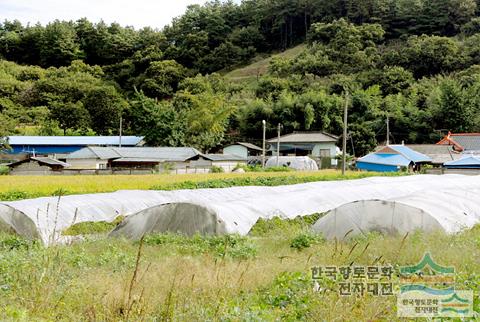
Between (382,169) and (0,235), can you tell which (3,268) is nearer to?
(0,235)

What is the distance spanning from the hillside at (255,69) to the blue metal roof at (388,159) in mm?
33188

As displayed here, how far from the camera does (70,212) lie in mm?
10781

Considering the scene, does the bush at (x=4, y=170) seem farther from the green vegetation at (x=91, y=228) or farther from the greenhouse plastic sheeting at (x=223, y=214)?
the greenhouse plastic sheeting at (x=223, y=214)

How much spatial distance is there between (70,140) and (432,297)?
42019 millimetres

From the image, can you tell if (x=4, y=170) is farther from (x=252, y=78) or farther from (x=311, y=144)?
(x=252, y=78)

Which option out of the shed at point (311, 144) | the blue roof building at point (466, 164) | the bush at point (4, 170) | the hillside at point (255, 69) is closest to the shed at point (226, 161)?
the shed at point (311, 144)

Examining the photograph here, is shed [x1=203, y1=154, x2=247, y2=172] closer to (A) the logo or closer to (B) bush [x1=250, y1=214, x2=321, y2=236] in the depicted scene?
(B) bush [x1=250, y1=214, x2=321, y2=236]

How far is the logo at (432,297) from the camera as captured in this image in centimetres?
408

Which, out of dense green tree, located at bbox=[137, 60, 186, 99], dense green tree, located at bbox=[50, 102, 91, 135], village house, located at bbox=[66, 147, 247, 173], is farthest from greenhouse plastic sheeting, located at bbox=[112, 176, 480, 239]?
dense green tree, located at bbox=[137, 60, 186, 99]

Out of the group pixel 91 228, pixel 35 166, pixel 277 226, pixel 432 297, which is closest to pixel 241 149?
pixel 35 166

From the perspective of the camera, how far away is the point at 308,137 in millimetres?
43031

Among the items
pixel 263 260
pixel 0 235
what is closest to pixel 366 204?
pixel 263 260

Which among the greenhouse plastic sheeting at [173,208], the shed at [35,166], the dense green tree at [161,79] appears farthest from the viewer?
the dense green tree at [161,79]

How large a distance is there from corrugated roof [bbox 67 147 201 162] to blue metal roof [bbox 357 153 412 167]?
12204 millimetres
